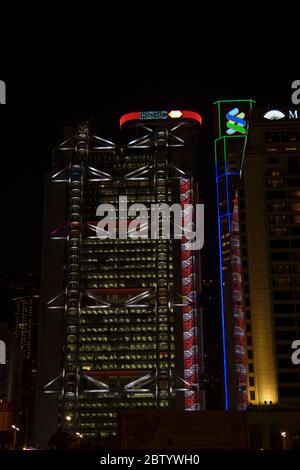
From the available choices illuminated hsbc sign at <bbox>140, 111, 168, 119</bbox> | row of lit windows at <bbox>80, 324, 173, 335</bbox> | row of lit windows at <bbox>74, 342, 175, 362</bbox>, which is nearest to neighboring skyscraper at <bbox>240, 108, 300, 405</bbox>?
row of lit windows at <bbox>80, 324, 173, 335</bbox>

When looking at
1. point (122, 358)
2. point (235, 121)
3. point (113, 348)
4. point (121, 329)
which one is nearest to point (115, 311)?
point (121, 329)

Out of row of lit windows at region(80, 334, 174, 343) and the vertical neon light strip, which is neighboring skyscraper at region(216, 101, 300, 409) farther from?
row of lit windows at region(80, 334, 174, 343)

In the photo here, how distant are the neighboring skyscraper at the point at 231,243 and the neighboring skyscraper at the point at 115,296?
8.23 metres

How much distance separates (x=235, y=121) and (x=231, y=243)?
44.5m

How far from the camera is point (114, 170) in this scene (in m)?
179

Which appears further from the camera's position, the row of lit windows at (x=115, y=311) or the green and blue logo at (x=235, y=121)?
the green and blue logo at (x=235, y=121)

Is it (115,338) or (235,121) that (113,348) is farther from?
(235,121)

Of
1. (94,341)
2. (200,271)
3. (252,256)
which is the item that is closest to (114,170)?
(200,271)

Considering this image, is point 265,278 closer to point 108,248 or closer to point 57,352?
point 108,248

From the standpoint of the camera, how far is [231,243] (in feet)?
522

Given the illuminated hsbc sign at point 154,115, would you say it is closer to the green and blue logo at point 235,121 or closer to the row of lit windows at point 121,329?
the green and blue logo at point 235,121

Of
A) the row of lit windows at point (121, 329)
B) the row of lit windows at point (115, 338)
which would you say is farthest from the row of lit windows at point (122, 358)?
the row of lit windows at point (121, 329)

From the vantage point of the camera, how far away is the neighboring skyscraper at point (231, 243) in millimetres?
136500

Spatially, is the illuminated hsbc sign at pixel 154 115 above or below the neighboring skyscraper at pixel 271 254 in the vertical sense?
above
